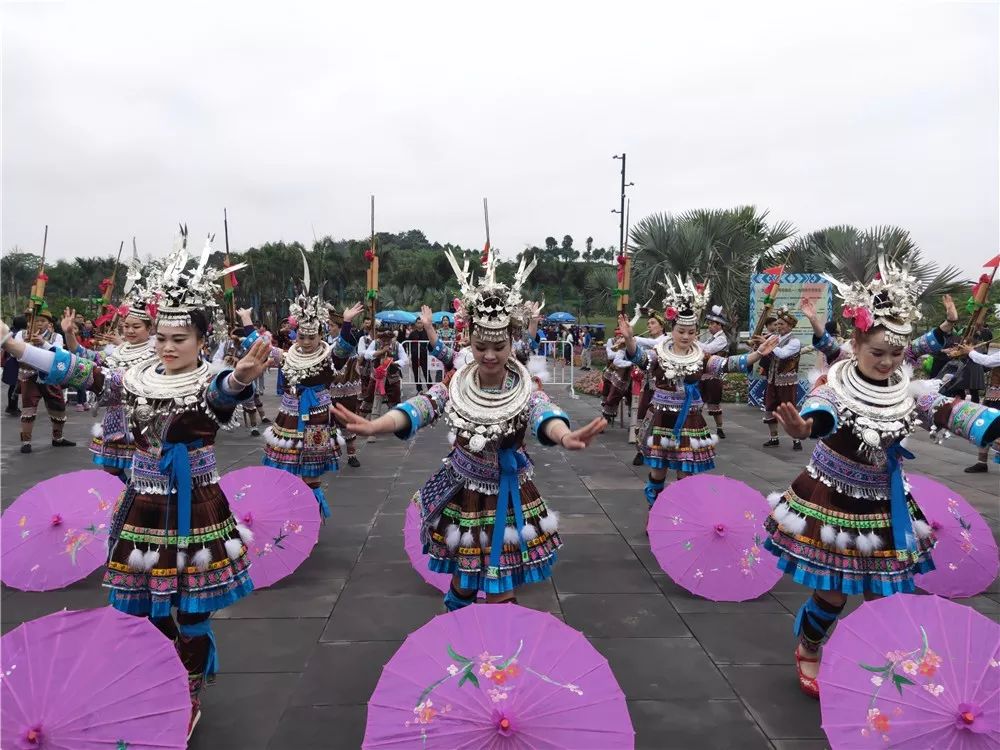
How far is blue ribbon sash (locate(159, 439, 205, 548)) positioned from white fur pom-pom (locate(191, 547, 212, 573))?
0.08m

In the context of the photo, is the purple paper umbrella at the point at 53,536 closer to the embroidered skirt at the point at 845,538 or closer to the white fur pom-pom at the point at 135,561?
the white fur pom-pom at the point at 135,561

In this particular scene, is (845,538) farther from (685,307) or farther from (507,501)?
(685,307)

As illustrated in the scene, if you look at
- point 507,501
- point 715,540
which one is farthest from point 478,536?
point 715,540

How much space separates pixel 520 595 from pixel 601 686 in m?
2.62

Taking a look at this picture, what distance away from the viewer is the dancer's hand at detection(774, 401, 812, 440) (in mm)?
3318

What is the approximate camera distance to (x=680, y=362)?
6.62 metres

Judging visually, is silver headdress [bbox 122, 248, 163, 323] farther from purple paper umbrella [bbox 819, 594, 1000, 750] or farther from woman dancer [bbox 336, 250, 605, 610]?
purple paper umbrella [bbox 819, 594, 1000, 750]

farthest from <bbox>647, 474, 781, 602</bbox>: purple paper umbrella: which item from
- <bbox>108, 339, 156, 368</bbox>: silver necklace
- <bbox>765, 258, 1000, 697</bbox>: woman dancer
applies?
<bbox>108, 339, 156, 368</bbox>: silver necklace

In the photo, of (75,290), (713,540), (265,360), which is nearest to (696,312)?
(713,540)

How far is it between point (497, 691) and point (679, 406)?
14.8ft

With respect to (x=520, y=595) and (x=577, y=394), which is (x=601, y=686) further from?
(x=577, y=394)

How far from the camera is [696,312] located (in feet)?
23.1

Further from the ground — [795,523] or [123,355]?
[123,355]

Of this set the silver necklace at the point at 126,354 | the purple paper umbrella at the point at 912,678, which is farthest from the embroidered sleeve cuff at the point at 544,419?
the silver necklace at the point at 126,354
